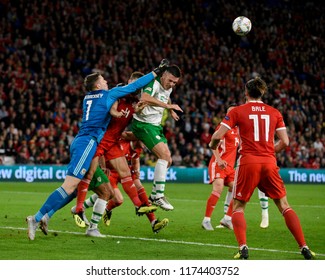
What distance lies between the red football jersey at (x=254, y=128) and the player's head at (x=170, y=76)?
2.92 meters

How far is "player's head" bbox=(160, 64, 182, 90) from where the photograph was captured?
12227 mm

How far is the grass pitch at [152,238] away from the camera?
967 cm

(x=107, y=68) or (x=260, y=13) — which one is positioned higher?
(x=260, y=13)

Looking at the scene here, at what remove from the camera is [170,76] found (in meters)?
12.3

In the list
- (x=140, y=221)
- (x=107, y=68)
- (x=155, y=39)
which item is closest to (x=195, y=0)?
(x=155, y=39)

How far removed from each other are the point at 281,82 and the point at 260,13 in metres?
6.41

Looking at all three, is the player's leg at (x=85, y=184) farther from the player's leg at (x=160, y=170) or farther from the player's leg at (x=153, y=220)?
the player's leg at (x=160, y=170)

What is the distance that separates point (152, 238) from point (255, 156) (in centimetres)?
292

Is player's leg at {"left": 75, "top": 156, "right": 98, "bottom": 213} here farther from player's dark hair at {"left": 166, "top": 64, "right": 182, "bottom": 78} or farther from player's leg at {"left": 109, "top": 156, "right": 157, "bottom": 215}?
player's dark hair at {"left": 166, "top": 64, "right": 182, "bottom": 78}

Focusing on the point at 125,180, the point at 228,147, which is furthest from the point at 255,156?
the point at 228,147

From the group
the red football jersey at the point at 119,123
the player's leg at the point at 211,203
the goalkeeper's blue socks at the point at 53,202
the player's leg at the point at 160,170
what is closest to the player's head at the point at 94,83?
the red football jersey at the point at 119,123

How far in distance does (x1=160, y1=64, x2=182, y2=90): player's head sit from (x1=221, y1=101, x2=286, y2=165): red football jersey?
292cm

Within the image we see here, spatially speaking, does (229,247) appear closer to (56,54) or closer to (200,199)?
(200,199)

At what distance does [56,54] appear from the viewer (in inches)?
1262
